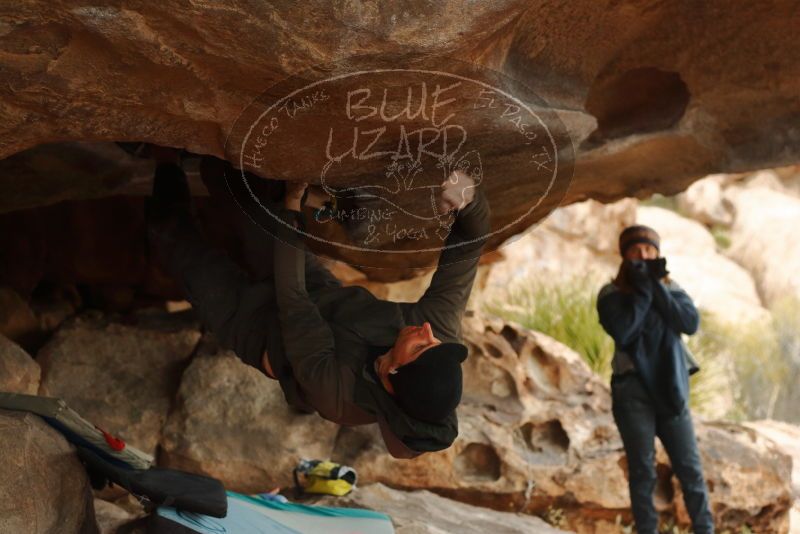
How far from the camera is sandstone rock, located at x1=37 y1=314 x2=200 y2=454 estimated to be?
4.32 metres

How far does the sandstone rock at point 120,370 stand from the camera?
14.2 ft

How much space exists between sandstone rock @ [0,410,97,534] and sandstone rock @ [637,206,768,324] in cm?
1032

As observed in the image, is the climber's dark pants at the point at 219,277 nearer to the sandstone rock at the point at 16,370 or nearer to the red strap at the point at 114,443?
the red strap at the point at 114,443

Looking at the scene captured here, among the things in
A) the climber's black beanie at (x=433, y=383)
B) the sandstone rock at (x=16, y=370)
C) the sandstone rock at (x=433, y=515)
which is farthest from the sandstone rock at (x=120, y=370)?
the climber's black beanie at (x=433, y=383)

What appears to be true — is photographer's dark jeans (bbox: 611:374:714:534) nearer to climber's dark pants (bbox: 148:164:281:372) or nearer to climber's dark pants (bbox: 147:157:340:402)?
climber's dark pants (bbox: 147:157:340:402)

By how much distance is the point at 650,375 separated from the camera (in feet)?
13.2

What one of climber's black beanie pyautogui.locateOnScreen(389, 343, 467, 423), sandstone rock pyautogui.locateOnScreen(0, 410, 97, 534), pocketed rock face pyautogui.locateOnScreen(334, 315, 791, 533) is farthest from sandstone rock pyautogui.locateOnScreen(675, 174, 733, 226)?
sandstone rock pyautogui.locateOnScreen(0, 410, 97, 534)

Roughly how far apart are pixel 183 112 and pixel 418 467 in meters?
2.63

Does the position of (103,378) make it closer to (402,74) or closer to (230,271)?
(230,271)

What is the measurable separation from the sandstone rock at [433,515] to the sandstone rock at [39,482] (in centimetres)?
136

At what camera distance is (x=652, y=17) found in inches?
141

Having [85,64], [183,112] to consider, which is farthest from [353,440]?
[85,64]

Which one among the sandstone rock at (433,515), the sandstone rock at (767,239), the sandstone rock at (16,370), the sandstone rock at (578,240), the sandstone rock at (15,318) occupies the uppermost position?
the sandstone rock at (767,239)

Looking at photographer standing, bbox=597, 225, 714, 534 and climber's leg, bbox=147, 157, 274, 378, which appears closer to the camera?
climber's leg, bbox=147, 157, 274, 378
